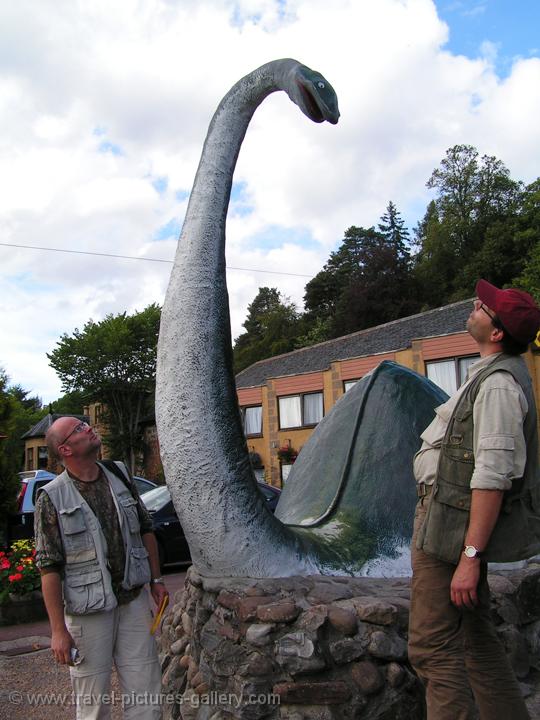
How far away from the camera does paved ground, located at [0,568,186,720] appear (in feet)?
12.5

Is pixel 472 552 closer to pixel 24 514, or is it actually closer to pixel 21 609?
pixel 21 609

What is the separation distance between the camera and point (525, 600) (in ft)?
10.4

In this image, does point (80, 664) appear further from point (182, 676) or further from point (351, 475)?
point (351, 475)

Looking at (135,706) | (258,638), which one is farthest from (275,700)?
(135,706)

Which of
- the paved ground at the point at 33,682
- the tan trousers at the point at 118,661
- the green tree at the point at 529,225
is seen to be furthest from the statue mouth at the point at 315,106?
the green tree at the point at 529,225

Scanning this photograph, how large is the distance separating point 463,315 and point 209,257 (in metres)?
17.7

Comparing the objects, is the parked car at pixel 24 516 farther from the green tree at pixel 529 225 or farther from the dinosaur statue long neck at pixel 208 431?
the green tree at pixel 529 225

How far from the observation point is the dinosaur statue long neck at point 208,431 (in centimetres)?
292

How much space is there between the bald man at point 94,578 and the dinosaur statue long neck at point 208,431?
0.29 m

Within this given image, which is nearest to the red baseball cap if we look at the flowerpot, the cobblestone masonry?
the cobblestone masonry

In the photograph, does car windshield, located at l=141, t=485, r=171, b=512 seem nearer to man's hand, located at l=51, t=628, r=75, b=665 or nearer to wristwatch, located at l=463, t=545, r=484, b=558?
man's hand, located at l=51, t=628, r=75, b=665

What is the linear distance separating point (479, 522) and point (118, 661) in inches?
58.5

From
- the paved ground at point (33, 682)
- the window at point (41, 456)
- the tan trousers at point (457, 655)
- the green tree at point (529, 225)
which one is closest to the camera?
the tan trousers at point (457, 655)

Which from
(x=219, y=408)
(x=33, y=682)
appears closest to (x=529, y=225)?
(x=33, y=682)
